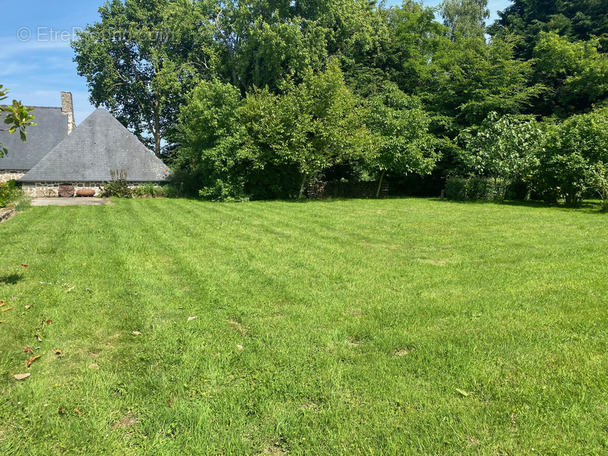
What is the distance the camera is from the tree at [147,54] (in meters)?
28.1

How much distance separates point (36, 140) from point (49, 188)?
7.26 m

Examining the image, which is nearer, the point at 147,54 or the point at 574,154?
the point at 574,154

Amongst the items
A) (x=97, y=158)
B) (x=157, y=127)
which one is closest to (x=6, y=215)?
(x=97, y=158)

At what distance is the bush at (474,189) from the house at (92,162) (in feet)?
53.3

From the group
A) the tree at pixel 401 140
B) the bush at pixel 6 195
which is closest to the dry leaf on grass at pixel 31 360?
the bush at pixel 6 195

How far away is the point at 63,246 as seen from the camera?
23.2 ft

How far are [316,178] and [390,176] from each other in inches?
224

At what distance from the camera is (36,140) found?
948 inches

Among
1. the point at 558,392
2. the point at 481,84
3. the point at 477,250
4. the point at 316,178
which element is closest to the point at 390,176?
the point at 316,178

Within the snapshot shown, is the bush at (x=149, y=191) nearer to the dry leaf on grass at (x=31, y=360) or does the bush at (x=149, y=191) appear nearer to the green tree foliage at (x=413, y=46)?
the dry leaf on grass at (x=31, y=360)

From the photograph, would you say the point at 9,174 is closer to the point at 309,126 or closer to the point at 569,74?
the point at 309,126

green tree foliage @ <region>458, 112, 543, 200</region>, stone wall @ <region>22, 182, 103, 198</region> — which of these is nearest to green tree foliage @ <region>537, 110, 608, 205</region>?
green tree foliage @ <region>458, 112, 543, 200</region>

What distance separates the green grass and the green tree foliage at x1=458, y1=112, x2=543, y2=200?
455 inches

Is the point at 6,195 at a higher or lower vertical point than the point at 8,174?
lower
